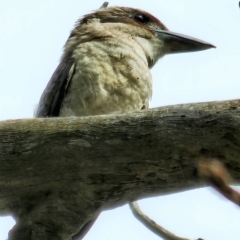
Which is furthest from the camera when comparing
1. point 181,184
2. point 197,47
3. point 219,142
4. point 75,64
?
point 197,47

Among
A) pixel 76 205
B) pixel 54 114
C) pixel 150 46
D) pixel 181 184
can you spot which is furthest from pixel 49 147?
pixel 150 46

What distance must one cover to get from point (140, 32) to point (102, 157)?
234 centimetres

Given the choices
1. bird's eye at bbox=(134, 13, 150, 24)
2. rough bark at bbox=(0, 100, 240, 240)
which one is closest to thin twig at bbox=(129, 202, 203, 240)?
rough bark at bbox=(0, 100, 240, 240)

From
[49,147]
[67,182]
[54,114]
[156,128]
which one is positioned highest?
[156,128]

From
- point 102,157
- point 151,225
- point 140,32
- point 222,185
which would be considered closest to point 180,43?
point 140,32

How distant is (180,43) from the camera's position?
423 cm

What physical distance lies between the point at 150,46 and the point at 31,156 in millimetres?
2264

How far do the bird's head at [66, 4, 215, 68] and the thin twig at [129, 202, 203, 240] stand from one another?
1.64 metres

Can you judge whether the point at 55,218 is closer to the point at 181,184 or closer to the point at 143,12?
the point at 181,184

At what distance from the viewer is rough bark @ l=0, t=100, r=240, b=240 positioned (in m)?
1.94

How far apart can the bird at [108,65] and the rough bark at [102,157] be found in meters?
1.34

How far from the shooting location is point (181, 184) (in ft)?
6.84

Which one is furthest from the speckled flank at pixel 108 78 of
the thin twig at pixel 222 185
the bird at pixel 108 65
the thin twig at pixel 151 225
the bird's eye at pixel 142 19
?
the thin twig at pixel 222 185

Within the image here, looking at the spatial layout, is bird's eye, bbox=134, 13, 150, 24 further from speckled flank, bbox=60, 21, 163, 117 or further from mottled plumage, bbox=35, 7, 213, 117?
speckled flank, bbox=60, 21, 163, 117
